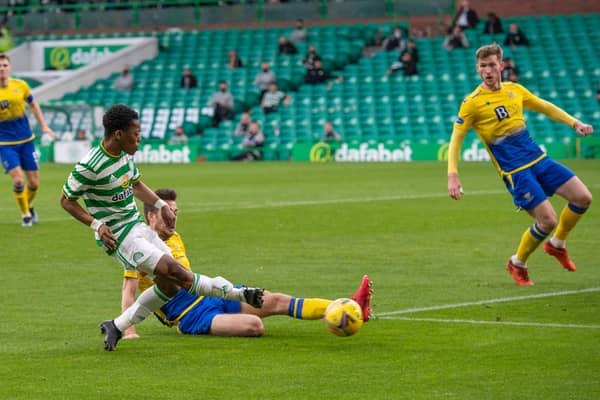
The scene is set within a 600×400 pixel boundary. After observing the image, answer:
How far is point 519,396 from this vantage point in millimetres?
6863

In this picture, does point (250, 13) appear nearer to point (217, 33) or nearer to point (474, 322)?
point (217, 33)

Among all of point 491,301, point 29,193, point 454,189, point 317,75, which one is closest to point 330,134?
point 317,75

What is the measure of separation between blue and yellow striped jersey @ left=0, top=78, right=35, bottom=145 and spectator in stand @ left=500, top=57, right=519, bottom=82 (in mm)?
21428

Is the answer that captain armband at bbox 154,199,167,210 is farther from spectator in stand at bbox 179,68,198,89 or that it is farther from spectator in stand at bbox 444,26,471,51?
spectator in stand at bbox 179,68,198,89

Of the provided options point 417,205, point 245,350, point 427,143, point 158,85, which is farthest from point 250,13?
point 245,350

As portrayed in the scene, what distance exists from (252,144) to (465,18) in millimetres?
9069

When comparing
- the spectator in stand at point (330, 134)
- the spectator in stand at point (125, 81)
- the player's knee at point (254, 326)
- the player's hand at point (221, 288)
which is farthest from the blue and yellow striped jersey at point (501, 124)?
the spectator in stand at point (125, 81)

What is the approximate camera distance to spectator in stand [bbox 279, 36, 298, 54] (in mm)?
45375

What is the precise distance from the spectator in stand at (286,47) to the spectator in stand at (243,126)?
17.1 feet

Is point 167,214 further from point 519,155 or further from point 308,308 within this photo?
point 519,155

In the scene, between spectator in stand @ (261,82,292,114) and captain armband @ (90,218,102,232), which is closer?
captain armband @ (90,218,102,232)

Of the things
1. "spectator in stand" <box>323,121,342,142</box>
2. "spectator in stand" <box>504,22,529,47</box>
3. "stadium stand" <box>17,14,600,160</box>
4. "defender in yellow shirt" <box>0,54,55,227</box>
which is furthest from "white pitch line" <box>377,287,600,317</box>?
"spectator in stand" <box>504,22,529,47</box>

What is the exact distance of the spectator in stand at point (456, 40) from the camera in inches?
1684

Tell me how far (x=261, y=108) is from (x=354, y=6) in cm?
680
